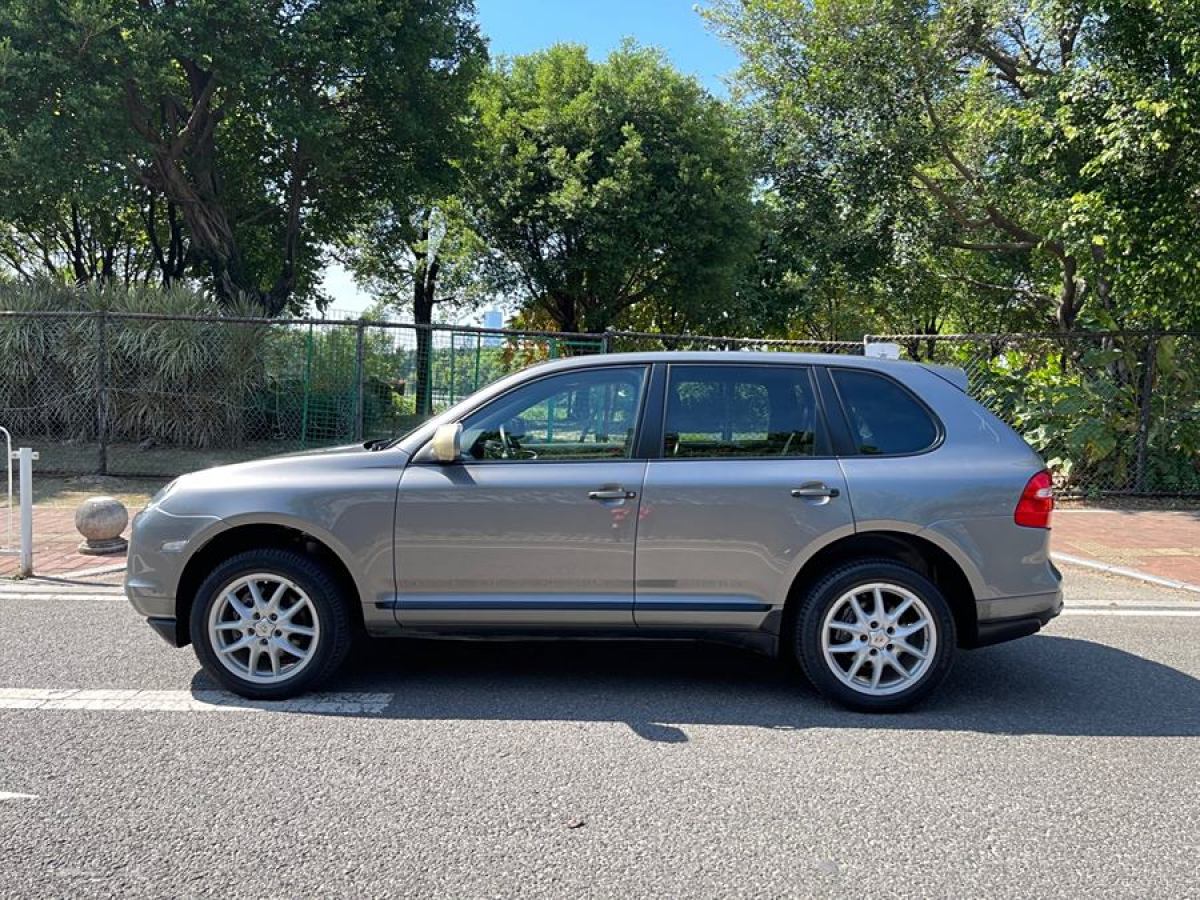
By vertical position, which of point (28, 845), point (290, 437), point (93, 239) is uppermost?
point (93, 239)

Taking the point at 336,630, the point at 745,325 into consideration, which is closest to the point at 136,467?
the point at 336,630

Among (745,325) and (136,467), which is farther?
(745,325)

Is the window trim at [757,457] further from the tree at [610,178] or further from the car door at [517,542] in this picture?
the tree at [610,178]

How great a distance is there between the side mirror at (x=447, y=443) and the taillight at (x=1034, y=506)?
267cm

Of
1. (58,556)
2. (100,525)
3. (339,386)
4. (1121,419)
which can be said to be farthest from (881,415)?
(339,386)

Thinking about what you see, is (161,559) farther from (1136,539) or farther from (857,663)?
(1136,539)

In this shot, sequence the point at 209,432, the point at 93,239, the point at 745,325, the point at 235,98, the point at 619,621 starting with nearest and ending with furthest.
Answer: the point at 619,621 < the point at 209,432 < the point at 235,98 < the point at 745,325 < the point at 93,239

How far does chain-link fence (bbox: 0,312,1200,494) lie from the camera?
1095 centimetres

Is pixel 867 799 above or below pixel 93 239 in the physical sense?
below

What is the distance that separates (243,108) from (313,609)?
47.5ft

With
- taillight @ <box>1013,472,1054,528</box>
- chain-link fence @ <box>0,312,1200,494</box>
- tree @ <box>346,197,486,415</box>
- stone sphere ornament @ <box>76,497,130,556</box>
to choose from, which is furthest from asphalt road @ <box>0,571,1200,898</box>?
tree @ <box>346,197,486,415</box>

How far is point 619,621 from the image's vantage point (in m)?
4.27

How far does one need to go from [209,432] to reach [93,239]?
17.9 meters

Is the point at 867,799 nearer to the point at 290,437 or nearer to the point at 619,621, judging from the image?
the point at 619,621
